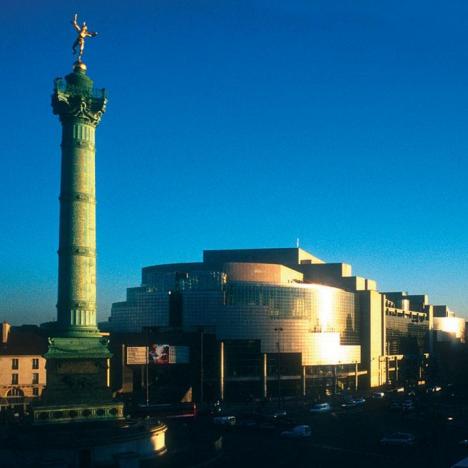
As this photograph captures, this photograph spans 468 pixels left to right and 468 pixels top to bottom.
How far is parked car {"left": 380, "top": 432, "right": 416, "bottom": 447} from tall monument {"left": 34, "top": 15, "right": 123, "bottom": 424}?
27.7 metres

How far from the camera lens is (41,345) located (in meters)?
124

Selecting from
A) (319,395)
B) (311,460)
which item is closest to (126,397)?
A: (319,395)

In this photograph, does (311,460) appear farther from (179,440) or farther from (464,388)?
(464,388)

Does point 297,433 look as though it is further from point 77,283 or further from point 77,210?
point 77,210

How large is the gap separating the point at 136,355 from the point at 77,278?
56581mm

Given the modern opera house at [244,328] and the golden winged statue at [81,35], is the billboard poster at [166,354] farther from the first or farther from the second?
the golden winged statue at [81,35]

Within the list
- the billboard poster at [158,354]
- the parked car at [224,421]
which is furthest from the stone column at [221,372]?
the parked car at [224,421]

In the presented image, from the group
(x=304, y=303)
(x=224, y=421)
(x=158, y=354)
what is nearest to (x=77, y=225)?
(x=224, y=421)

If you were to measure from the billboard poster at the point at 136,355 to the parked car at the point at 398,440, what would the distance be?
64.3 meters

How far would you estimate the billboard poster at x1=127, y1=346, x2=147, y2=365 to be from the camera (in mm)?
134875

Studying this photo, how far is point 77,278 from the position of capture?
81625mm

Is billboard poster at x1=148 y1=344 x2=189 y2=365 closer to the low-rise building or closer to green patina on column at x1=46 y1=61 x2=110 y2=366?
the low-rise building

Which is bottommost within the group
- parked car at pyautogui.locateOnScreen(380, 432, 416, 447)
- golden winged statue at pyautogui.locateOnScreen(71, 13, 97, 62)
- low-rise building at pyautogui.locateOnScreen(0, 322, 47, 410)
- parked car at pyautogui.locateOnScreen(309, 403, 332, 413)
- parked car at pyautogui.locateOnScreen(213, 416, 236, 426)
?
parked car at pyautogui.locateOnScreen(309, 403, 332, 413)

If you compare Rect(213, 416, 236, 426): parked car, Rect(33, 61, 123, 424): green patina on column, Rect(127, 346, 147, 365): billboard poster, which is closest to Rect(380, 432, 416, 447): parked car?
Rect(213, 416, 236, 426): parked car
